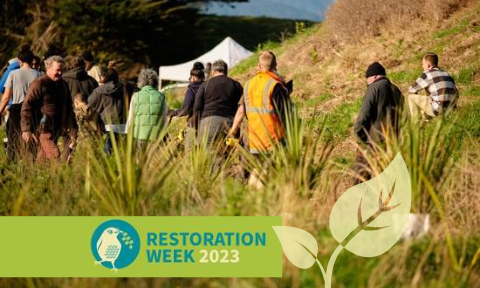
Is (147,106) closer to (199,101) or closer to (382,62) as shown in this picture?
(199,101)

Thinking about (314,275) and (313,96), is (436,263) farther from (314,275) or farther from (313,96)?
(313,96)

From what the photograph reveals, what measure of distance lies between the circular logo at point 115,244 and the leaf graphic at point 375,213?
1506 mm

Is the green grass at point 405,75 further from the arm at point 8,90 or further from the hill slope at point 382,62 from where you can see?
the arm at point 8,90

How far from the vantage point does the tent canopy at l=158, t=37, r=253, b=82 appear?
30.5 metres

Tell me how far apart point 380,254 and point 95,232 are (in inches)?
83.0

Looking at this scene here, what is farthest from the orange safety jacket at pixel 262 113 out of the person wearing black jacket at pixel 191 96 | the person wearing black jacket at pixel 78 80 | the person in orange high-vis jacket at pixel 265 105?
the person wearing black jacket at pixel 78 80

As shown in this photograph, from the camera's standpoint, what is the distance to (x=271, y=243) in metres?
7.02

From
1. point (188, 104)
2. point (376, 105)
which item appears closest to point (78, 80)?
point (188, 104)

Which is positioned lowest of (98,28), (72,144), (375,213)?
(375,213)

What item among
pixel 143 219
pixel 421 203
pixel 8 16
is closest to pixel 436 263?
pixel 421 203

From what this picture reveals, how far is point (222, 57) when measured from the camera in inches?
1229

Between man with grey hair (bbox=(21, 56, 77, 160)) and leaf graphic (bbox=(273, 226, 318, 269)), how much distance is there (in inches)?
170

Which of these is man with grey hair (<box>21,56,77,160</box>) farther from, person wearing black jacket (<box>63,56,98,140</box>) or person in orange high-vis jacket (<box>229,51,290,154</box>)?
person in orange high-vis jacket (<box>229,51,290,154</box>)

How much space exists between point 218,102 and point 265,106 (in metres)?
1.35
